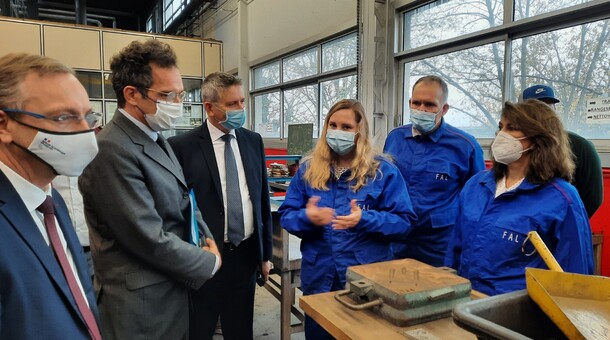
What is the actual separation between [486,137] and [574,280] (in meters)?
2.94

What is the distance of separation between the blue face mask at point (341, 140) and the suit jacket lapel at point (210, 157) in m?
0.51

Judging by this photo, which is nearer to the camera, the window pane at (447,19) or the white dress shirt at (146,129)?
the white dress shirt at (146,129)

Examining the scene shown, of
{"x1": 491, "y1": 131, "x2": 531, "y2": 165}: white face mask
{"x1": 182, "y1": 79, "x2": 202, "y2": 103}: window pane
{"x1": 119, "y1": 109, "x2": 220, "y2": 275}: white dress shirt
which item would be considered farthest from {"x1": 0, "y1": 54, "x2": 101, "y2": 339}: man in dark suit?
{"x1": 182, "y1": 79, "x2": 202, "y2": 103}: window pane

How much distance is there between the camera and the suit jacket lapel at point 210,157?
1712 millimetres

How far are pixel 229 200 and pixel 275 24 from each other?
17.8ft

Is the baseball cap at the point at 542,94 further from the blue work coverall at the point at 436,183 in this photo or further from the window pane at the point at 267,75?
the window pane at the point at 267,75

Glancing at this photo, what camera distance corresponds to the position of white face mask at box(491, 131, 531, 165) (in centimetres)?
134

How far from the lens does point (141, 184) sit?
1183mm

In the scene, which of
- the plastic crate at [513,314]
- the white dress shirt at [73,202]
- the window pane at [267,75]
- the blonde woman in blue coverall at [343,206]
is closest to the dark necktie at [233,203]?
the blonde woman in blue coverall at [343,206]

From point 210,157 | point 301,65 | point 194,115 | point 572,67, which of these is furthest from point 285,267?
point 194,115

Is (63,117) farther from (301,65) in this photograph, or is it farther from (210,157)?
(301,65)

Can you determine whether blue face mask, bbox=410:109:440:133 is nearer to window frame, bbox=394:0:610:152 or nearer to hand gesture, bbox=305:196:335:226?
hand gesture, bbox=305:196:335:226

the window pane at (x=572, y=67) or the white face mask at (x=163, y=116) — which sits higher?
the window pane at (x=572, y=67)

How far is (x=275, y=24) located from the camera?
653 cm
